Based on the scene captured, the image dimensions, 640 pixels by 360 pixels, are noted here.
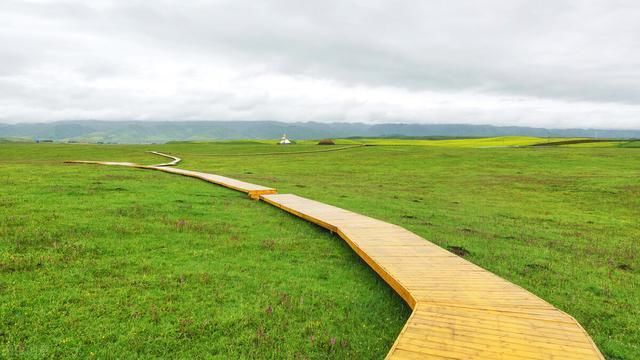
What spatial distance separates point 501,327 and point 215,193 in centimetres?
1729

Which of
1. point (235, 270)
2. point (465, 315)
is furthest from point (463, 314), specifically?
point (235, 270)

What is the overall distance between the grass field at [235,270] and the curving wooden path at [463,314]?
780 millimetres

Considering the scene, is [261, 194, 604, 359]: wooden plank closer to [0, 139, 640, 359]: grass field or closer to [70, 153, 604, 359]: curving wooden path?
[70, 153, 604, 359]: curving wooden path

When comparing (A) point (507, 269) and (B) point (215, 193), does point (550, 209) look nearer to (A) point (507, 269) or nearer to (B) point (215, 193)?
(A) point (507, 269)

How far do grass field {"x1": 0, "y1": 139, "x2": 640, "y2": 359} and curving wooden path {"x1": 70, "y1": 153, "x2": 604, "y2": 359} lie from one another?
78 cm

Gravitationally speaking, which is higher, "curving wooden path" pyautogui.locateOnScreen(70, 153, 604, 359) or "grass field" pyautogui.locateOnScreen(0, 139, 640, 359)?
"curving wooden path" pyautogui.locateOnScreen(70, 153, 604, 359)

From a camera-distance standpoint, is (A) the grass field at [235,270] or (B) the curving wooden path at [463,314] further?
(A) the grass field at [235,270]

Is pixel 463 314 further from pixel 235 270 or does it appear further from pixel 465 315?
pixel 235 270

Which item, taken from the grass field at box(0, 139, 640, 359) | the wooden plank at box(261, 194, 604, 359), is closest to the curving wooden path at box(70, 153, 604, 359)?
the wooden plank at box(261, 194, 604, 359)

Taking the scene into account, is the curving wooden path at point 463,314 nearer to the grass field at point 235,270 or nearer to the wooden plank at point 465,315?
the wooden plank at point 465,315

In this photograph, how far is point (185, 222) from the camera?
44.5 ft

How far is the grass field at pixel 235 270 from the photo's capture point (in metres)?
6.61

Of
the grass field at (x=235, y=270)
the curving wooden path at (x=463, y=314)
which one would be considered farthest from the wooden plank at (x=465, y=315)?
the grass field at (x=235, y=270)

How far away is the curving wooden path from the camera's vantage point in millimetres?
5289
